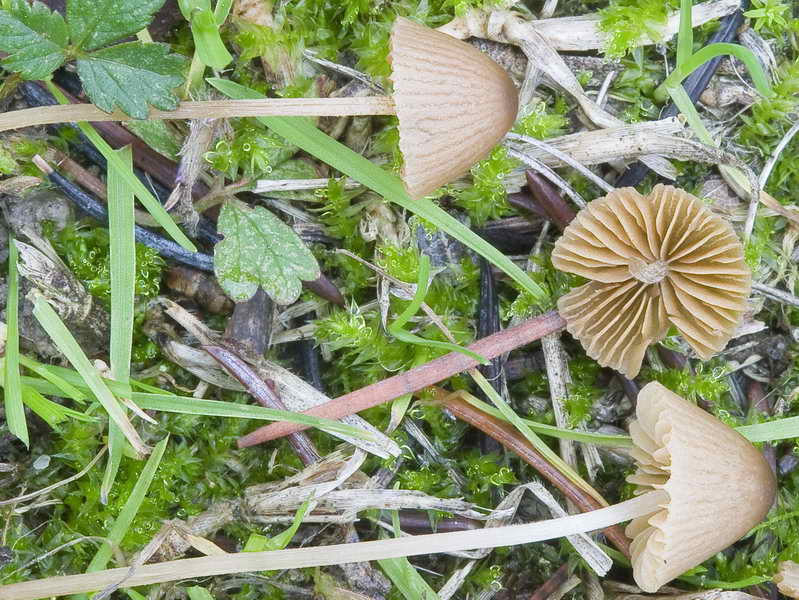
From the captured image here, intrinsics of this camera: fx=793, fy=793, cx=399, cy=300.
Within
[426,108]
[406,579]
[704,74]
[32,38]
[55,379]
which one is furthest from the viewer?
[704,74]

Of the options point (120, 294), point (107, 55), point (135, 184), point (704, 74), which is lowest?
point (120, 294)

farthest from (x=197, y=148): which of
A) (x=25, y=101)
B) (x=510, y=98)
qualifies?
(x=510, y=98)

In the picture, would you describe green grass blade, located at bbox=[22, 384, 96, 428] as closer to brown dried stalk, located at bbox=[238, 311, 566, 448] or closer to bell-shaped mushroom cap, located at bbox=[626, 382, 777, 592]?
brown dried stalk, located at bbox=[238, 311, 566, 448]

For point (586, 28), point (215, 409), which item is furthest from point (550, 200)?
point (215, 409)

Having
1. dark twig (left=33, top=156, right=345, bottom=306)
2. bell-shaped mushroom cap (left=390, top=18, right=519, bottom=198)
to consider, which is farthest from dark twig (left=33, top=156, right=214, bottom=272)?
bell-shaped mushroom cap (left=390, top=18, right=519, bottom=198)

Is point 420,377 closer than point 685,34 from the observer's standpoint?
No

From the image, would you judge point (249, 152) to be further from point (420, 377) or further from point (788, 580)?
point (788, 580)

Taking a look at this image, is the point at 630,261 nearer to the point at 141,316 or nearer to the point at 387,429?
the point at 387,429
